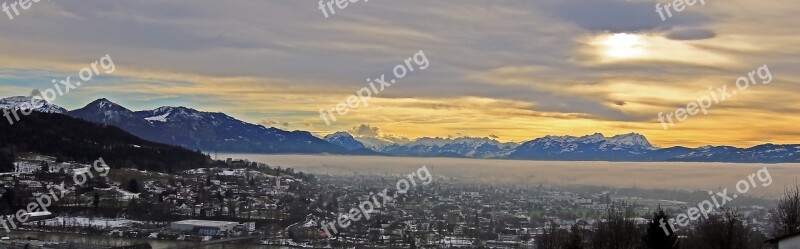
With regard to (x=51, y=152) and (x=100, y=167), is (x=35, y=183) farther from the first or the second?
(x=51, y=152)

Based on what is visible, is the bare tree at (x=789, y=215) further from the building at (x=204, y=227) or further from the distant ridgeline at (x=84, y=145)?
the distant ridgeline at (x=84, y=145)

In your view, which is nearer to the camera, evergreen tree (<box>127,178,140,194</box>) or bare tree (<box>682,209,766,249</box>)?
bare tree (<box>682,209,766,249</box>)

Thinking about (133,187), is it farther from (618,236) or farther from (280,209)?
(618,236)

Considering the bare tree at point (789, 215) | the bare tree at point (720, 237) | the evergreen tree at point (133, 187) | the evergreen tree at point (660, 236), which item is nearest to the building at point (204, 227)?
the evergreen tree at point (133, 187)

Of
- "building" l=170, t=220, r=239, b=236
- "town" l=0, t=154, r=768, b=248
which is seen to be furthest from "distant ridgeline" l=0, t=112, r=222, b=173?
"building" l=170, t=220, r=239, b=236

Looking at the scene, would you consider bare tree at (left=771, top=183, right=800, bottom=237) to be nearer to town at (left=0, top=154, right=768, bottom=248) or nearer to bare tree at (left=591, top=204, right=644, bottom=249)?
bare tree at (left=591, top=204, right=644, bottom=249)

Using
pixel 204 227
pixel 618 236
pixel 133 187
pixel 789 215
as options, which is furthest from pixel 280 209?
pixel 789 215
